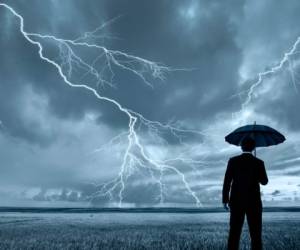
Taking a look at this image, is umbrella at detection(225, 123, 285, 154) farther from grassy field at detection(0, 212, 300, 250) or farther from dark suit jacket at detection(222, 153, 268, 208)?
grassy field at detection(0, 212, 300, 250)

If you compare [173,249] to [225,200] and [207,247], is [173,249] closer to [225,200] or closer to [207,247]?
[207,247]

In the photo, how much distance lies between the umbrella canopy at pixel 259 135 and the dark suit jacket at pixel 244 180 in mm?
1350

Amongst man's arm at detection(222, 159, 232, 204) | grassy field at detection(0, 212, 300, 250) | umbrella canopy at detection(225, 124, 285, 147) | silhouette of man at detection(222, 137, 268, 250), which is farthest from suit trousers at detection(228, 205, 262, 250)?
grassy field at detection(0, 212, 300, 250)

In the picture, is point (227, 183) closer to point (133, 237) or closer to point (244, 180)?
point (244, 180)

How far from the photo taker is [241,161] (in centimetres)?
498

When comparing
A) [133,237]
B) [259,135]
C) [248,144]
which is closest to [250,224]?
[248,144]

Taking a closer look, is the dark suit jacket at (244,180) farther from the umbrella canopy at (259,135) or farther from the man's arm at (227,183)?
the umbrella canopy at (259,135)

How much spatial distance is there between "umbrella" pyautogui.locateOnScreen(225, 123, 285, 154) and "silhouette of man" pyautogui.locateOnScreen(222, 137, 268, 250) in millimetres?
1234

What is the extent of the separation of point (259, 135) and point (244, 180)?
5.98 feet

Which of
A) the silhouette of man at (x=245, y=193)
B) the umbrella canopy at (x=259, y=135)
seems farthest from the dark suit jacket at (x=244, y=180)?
the umbrella canopy at (x=259, y=135)

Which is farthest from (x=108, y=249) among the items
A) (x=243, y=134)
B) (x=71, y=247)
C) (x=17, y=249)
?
(x=243, y=134)

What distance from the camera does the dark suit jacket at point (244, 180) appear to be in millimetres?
4840

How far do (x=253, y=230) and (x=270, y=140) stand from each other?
7.32ft

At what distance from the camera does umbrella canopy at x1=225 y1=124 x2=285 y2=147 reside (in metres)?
6.27
